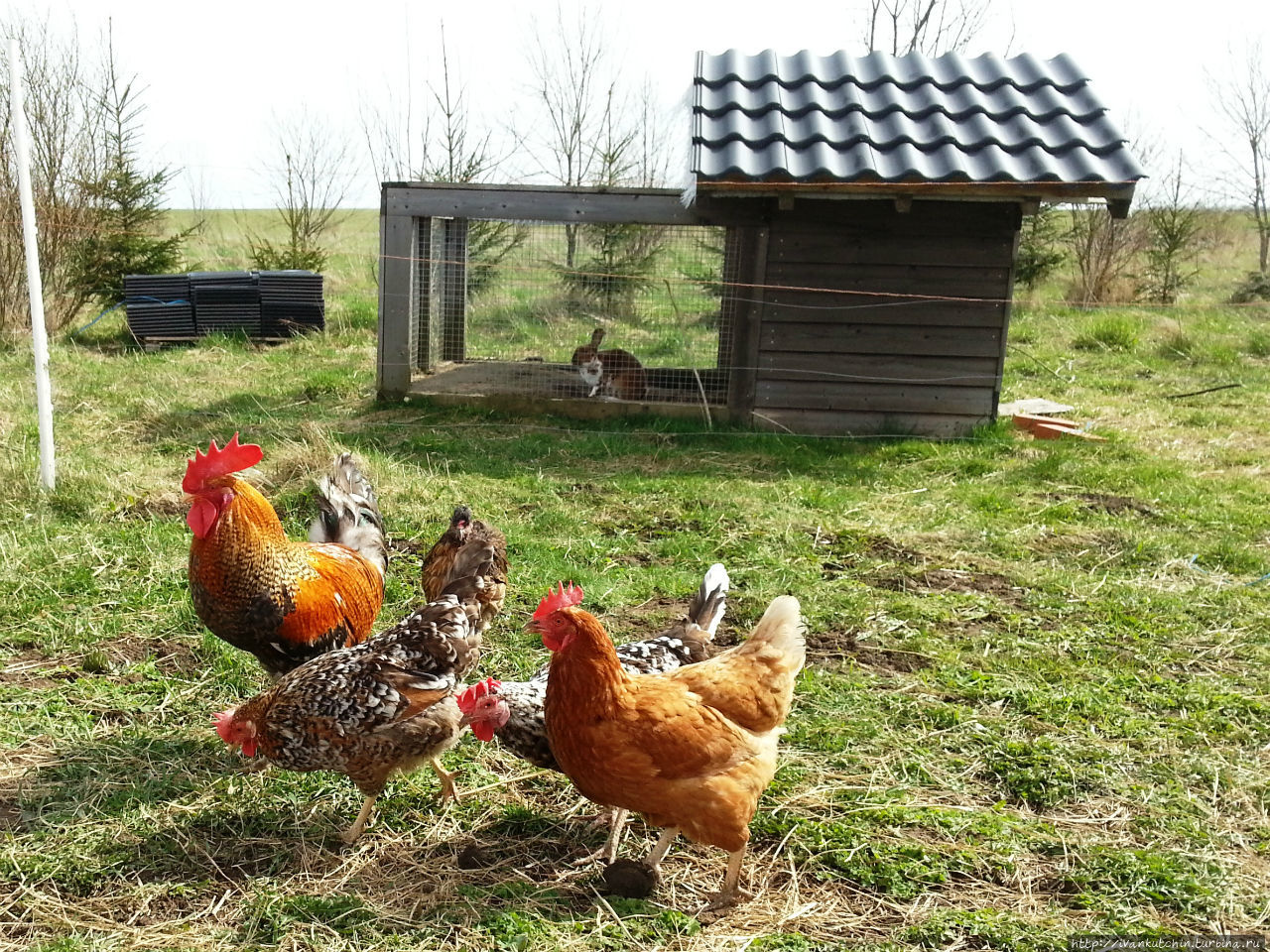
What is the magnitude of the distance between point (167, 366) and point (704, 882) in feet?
32.6

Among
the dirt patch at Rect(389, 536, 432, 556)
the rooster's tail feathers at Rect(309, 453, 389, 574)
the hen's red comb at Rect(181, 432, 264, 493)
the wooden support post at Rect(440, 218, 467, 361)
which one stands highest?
the wooden support post at Rect(440, 218, 467, 361)

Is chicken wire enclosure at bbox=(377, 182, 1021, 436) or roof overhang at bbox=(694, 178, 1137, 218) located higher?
roof overhang at bbox=(694, 178, 1137, 218)

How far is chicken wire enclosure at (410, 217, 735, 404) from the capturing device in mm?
9914

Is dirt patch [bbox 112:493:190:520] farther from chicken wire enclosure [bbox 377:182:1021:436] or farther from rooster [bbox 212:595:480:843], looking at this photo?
chicken wire enclosure [bbox 377:182:1021:436]

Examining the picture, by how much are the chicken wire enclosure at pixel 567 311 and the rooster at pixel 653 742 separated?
20.7 ft

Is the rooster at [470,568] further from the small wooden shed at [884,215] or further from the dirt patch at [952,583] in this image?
the small wooden shed at [884,215]

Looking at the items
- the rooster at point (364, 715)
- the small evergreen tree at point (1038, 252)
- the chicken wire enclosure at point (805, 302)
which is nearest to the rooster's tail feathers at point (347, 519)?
the rooster at point (364, 715)

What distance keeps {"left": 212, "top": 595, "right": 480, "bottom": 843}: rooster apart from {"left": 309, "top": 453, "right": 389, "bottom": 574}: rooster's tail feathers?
897 millimetres

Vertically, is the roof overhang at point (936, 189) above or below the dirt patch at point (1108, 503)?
above

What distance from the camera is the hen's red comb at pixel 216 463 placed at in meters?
3.48

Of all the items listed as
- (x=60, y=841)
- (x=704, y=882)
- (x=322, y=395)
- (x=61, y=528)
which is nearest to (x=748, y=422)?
(x=322, y=395)

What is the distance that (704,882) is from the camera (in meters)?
3.17

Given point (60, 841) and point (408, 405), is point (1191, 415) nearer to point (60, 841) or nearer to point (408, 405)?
point (408, 405)

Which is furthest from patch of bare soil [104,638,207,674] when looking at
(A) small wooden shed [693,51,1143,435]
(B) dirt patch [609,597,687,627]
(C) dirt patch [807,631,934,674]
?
(A) small wooden shed [693,51,1143,435]
